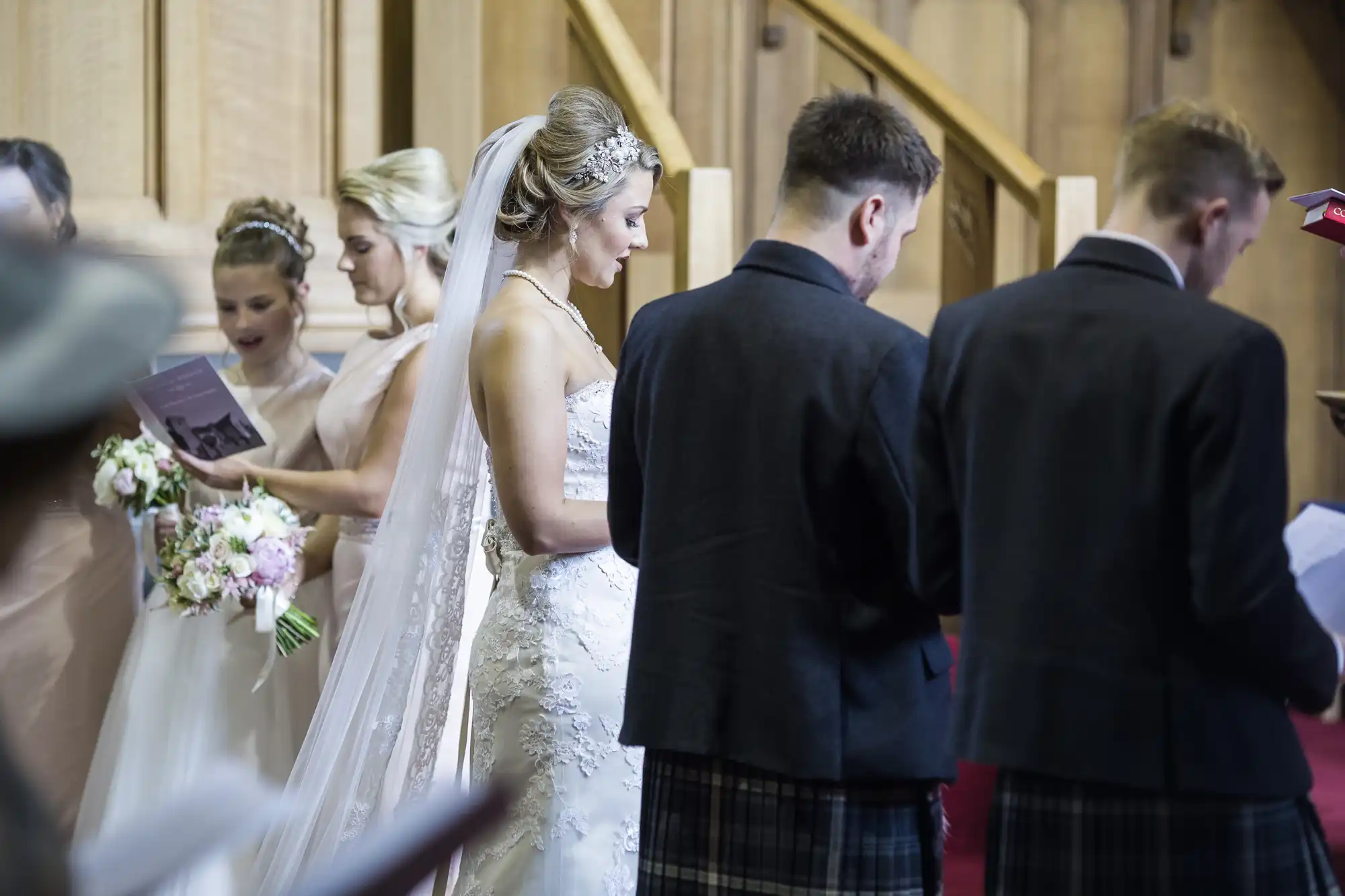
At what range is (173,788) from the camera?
12.8 feet

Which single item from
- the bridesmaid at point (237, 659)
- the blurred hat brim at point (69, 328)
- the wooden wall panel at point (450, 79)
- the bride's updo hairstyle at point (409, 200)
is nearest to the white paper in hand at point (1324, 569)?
the blurred hat brim at point (69, 328)

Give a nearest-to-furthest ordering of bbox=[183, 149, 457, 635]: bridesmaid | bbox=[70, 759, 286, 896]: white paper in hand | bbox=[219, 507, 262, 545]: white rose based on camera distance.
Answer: bbox=[70, 759, 286, 896]: white paper in hand < bbox=[219, 507, 262, 545]: white rose < bbox=[183, 149, 457, 635]: bridesmaid

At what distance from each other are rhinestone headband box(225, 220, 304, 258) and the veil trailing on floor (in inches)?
47.3

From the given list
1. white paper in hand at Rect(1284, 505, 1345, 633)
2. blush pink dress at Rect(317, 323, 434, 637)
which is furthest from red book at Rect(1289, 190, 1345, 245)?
blush pink dress at Rect(317, 323, 434, 637)

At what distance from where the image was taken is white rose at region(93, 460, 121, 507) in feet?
13.2

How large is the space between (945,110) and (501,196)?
5.23 feet

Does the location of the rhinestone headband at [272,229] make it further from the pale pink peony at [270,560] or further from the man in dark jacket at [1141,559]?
the man in dark jacket at [1141,559]

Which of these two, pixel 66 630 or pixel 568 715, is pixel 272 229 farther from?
pixel 568 715

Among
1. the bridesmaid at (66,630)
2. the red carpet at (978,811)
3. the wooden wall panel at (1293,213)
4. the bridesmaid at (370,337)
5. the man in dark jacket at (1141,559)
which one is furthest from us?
the wooden wall panel at (1293,213)

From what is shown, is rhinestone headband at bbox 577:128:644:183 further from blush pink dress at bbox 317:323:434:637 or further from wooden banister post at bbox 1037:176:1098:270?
wooden banister post at bbox 1037:176:1098:270

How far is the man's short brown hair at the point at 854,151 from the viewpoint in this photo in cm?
224

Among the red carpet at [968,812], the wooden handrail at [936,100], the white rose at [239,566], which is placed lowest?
the red carpet at [968,812]

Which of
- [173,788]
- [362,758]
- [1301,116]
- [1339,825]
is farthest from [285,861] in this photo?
[1301,116]

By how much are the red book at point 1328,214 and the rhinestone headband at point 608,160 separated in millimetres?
1162
